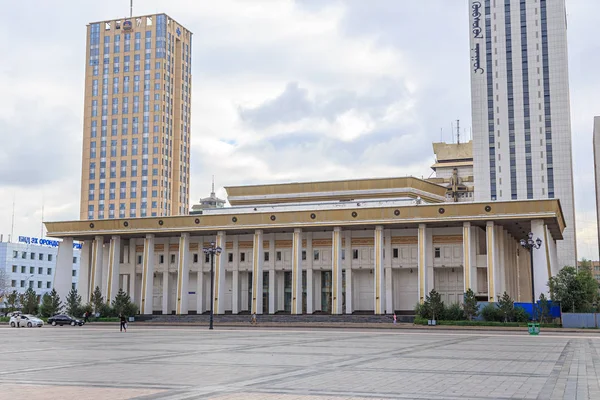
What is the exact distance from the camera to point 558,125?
373 feet

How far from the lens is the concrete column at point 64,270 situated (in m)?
81.1

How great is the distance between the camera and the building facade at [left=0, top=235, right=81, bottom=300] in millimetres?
125062

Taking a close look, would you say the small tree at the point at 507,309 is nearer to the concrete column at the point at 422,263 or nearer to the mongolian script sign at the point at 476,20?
the concrete column at the point at 422,263

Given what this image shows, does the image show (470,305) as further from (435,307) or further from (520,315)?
(520,315)

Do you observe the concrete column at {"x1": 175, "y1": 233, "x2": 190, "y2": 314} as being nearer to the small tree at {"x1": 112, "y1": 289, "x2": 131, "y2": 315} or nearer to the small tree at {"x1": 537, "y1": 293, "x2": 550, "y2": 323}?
the small tree at {"x1": 112, "y1": 289, "x2": 131, "y2": 315}

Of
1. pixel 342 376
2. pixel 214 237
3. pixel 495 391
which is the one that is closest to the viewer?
pixel 495 391

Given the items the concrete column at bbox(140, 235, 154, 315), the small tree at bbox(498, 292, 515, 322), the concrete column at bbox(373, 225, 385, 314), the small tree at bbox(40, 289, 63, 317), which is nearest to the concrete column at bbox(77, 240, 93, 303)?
the small tree at bbox(40, 289, 63, 317)

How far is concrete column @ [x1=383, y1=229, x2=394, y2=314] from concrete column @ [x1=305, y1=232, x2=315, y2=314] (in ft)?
25.9

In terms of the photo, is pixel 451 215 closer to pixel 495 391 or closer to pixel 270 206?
pixel 270 206

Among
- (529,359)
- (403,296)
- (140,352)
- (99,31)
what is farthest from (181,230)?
(99,31)

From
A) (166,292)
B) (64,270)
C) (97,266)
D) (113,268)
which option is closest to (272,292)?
(166,292)

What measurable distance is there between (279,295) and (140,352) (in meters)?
50.7

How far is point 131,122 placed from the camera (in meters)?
142

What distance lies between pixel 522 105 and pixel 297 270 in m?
61.8
